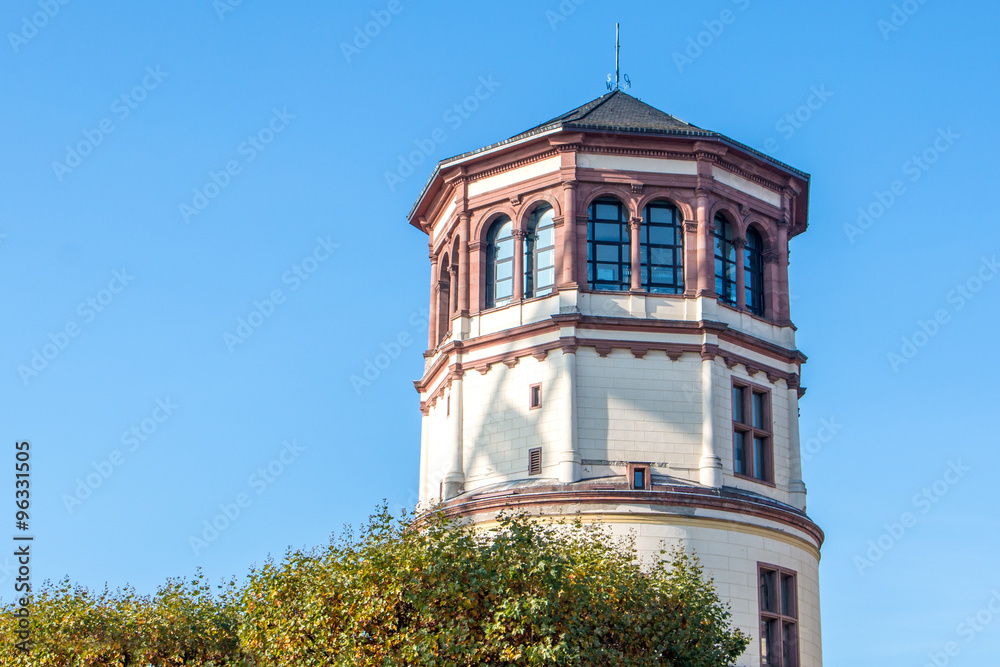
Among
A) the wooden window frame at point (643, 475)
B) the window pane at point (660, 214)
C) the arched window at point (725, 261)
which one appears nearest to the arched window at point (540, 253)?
the window pane at point (660, 214)

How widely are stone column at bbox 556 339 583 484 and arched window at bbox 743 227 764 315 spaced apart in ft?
25.7

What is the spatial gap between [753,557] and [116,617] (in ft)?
67.7

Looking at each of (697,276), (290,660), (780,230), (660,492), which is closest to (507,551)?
(290,660)

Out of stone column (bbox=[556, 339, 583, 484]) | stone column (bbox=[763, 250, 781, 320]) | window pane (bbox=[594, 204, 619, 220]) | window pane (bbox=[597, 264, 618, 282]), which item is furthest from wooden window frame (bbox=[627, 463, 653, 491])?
window pane (bbox=[594, 204, 619, 220])

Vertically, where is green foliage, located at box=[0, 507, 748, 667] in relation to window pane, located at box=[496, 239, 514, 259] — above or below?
below

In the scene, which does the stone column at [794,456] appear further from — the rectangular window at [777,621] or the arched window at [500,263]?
the arched window at [500,263]

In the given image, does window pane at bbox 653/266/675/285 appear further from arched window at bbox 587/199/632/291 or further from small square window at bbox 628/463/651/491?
small square window at bbox 628/463/651/491

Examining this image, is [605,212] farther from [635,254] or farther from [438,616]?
[438,616]

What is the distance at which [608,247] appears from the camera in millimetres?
53656

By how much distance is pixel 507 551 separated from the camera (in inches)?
1490

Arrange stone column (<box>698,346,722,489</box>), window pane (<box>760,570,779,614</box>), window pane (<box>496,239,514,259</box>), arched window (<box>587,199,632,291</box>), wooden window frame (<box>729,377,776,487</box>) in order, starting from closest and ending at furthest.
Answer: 1. window pane (<box>760,570,779,614</box>)
2. stone column (<box>698,346,722,489</box>)
3. wooden window frame (<box>729,377,776,487</box>)
4. arched window (<box>587,199,632,291</box>)
5. window pane (<box>496,239,514,259</box>)

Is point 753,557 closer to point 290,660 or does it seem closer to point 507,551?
point 507,551

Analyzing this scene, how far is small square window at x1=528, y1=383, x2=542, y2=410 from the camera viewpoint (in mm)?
51875

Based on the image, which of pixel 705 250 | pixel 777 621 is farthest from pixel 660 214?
pixel 777 621
